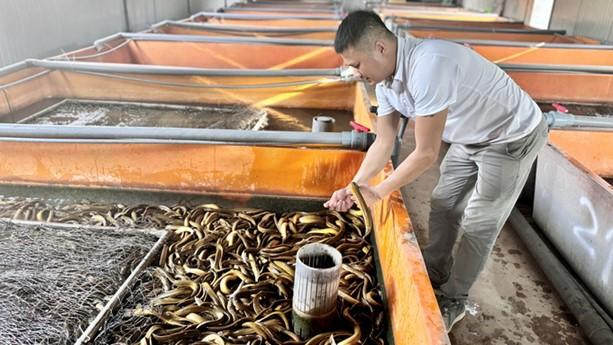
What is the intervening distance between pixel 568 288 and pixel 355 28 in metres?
2.09

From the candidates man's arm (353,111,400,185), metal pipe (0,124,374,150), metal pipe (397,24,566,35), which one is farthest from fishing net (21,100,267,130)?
metal pipe (397,24,566,35)

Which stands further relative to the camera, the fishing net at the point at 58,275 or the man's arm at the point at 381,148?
the man's arm at the point at 381,148

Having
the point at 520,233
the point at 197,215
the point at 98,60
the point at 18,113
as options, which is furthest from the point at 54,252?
the point at 98,60

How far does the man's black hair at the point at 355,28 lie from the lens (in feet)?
5.15

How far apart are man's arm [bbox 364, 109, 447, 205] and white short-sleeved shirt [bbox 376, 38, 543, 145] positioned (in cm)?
4

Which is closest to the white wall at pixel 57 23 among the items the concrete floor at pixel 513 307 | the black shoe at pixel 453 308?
the concrete floor at pixel 513 307

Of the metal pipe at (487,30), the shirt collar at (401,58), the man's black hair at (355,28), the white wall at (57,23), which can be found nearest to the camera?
the man's black hair at (355,28)

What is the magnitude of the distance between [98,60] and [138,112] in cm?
112

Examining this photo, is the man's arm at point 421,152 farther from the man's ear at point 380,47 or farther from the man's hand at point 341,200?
the man's ear at point 380,47

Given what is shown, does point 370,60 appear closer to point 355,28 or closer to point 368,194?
point 355,28

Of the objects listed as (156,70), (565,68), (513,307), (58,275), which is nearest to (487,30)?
(565,68)

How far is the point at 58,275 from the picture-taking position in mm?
2125

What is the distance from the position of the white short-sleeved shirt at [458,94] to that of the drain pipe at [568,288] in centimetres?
116

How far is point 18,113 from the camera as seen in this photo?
412cm
